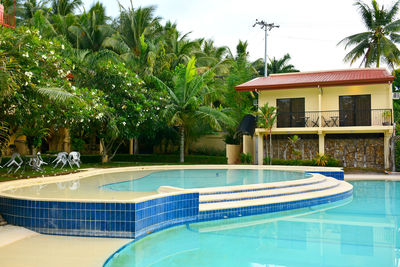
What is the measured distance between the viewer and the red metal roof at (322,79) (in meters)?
17.4

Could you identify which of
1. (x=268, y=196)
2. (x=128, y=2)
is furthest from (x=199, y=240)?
(x=128, y=2)

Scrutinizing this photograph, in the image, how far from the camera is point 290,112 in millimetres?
19438

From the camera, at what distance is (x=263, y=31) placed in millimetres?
28656

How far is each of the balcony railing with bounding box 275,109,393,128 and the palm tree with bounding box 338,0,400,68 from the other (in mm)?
7525

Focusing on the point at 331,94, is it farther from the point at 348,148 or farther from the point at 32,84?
the point at 32,84

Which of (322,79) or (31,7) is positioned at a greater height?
(31,7)

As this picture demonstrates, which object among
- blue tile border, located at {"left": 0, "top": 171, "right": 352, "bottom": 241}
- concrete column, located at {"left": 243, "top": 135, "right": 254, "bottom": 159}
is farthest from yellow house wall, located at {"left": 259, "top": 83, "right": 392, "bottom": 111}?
blue tile border, located at {"left": 0, "top": 171, "right": 352, "bottom": 241}

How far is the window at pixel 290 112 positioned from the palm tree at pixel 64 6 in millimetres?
19681

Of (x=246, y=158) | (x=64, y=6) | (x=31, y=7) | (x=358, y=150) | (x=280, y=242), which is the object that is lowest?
(x=280, y=242)

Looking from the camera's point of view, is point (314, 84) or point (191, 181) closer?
point (191, 181)

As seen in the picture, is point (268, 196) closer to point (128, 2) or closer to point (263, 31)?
point (128, 2)

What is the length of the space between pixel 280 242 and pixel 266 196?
2.80m

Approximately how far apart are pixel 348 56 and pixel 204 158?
44.2 ft

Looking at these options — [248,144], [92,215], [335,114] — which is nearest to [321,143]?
[335,114]
